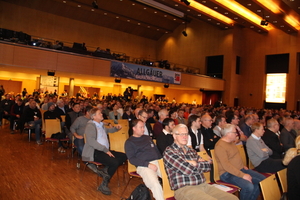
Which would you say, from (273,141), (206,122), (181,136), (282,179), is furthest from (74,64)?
(282,179)

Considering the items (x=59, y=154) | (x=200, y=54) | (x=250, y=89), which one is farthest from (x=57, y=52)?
(x=250, y=89)

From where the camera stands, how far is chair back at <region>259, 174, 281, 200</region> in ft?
7.17

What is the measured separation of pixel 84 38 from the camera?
21062 millimetres

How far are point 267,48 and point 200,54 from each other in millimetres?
5407

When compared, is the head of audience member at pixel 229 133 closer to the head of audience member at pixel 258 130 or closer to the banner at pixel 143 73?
the head of audience member at pixel 258 130

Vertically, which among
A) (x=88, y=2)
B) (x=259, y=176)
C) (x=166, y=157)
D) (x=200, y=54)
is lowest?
(x=259, y=176)

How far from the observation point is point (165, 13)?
1983cm

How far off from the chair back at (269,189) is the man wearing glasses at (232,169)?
1.86 ft

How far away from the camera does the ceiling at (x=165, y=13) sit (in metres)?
13.8

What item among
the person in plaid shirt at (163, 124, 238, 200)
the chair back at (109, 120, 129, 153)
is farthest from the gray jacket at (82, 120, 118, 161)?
the person in plaid shirt at (163, 124, 238, 200)

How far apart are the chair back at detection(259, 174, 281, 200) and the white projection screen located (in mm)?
18118

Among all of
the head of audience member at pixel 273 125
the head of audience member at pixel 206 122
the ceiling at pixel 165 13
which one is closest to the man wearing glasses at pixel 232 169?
the head of audience member at pixel 206 122

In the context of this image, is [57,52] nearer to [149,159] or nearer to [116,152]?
[116,152]

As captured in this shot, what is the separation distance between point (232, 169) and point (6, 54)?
10.7 m
